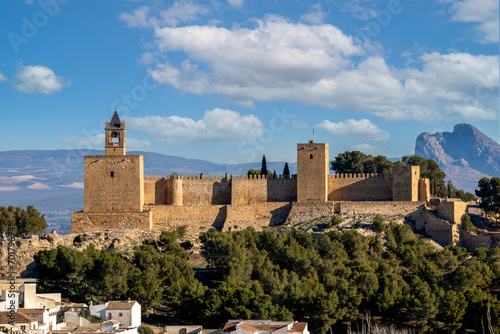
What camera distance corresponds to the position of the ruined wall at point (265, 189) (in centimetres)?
4950

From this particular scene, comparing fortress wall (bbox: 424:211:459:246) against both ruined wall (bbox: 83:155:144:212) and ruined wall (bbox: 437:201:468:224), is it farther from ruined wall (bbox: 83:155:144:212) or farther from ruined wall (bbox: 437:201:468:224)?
ruined wall (bbox: 83:155:144:212)

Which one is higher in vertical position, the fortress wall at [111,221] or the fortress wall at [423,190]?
the fortress wall at [423,190]

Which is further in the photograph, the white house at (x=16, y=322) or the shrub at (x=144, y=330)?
the shrub at (x=144, y=330)

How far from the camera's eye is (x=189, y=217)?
4741 centimetres

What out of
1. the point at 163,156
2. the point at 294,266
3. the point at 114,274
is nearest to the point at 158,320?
the point at 114,274

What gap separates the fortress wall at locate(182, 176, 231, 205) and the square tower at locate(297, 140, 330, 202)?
17.6 feet

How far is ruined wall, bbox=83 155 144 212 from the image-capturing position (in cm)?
4697

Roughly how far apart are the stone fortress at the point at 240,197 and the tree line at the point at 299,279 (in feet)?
10.6

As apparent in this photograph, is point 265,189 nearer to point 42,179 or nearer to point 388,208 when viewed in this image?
point 388,208

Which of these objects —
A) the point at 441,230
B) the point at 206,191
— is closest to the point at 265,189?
the point at 206,191

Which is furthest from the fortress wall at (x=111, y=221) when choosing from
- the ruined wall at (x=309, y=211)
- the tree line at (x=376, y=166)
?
the tree line at (x=376, y=166)

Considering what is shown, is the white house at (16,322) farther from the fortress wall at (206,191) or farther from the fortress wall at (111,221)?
the fortress wall at (206,191)

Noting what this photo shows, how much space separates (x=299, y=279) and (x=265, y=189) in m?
12.2

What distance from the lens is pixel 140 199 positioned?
47.1 meters
